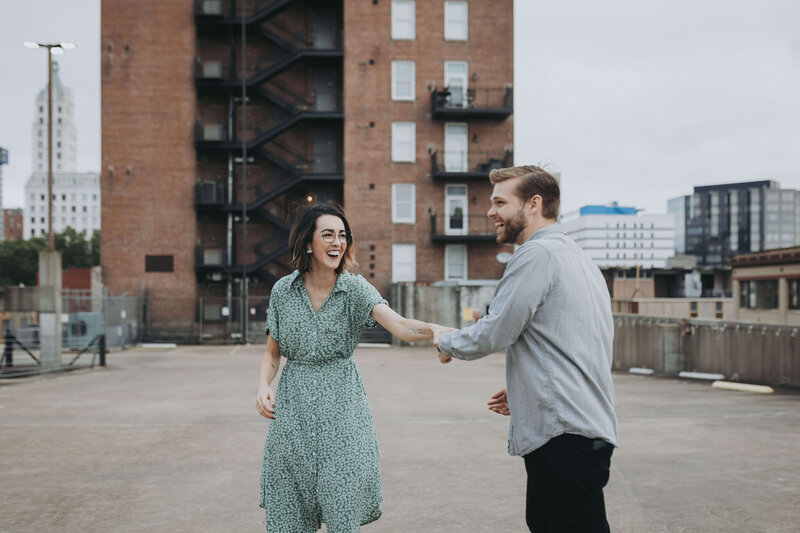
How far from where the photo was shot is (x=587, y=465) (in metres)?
2.97

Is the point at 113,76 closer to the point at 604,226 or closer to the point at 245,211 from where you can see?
the point at 245,211

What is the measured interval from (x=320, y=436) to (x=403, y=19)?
37847mm

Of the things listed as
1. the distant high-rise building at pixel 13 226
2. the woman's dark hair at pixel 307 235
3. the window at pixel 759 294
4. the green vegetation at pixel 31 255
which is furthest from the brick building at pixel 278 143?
the distant high-rise building at pixel 13 226

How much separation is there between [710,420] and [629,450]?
292 centimetres

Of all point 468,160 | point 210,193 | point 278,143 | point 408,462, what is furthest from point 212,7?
point 408,462

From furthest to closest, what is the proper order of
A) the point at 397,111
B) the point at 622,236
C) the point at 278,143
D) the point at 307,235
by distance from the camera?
the point at 622,236 → the point at 278,143 → the point at 397,111 → the point at 307,235

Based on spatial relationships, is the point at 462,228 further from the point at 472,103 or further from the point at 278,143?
the point at 278,143

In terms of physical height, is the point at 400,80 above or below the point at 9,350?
above

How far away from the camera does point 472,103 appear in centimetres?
3872

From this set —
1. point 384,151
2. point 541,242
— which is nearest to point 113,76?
point 384,151

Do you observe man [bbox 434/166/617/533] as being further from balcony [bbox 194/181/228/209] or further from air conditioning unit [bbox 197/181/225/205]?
air conditioning unit [bbox 197/181/225/205]

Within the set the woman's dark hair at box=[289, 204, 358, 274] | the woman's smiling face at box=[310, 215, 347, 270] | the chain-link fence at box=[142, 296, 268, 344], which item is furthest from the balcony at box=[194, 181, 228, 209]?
the woman's smiling face at box=[310, 215, 347, 270]

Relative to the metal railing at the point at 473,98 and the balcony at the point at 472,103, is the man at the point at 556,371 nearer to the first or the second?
the balcony at the point at 472,103

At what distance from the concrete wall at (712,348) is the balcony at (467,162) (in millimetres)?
19024
